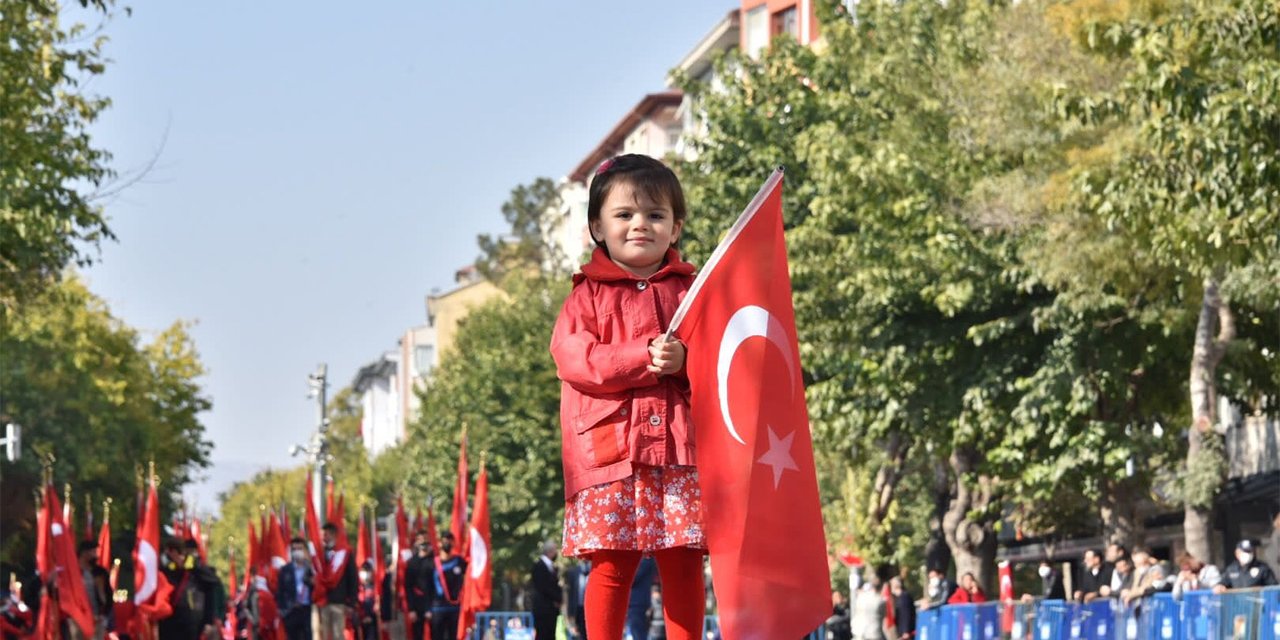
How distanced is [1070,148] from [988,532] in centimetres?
1474

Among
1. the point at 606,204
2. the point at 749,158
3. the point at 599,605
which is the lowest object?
the point at 599,605

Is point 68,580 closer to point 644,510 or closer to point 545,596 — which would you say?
point 545,596

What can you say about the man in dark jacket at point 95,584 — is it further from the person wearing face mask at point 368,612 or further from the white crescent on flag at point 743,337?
the white crescent on flag at point 743,337

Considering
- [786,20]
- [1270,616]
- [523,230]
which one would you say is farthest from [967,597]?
[523,230]

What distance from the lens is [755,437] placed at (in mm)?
6758

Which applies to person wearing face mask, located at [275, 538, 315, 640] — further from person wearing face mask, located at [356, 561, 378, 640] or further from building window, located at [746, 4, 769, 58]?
building window, located at [746, 4, 769, 58]

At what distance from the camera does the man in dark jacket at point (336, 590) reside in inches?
1129

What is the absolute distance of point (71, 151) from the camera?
28625 millimetres

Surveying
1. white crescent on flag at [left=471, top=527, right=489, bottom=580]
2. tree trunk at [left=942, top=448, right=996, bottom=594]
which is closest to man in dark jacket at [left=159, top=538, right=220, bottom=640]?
white crescent on flag at [left=471, top=527, right=489, bottom=580]

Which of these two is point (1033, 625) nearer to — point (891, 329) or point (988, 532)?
point (891, 329)

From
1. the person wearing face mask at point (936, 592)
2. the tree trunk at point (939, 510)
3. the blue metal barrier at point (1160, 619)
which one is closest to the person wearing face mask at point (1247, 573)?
the blue metal barrier at point (1160, 619)

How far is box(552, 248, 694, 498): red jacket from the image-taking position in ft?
23.0

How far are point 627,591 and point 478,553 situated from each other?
72.3ft

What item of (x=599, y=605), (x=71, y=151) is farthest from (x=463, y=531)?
(x=599, y=605)
